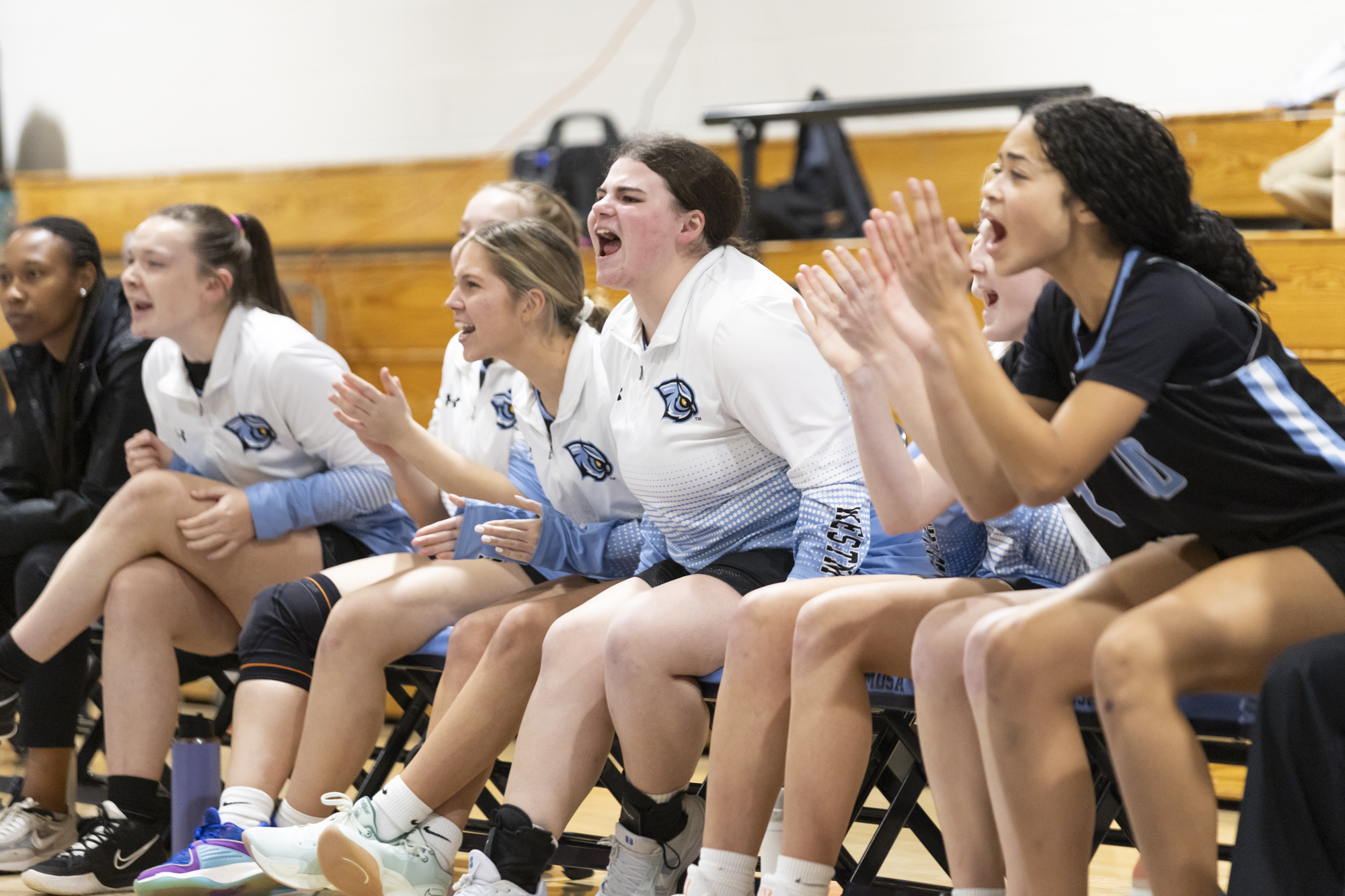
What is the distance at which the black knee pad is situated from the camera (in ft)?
7.09

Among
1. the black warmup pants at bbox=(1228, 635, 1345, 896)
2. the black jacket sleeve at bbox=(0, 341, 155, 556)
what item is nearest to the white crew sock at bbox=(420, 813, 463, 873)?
the black warmup pants at bbox=(1228, 635, 1345, 896)

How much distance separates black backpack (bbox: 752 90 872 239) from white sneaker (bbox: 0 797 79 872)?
2.15 metres

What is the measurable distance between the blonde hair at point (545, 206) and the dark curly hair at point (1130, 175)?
1288mm

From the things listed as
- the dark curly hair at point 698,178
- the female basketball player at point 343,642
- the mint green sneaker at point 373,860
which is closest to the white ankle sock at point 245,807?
the female basketball player at point 343,642

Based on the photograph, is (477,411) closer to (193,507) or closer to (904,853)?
(193,507)

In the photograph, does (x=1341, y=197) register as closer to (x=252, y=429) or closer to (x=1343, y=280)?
(x=1343, y=280)

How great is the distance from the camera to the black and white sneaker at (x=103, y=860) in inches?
86.1

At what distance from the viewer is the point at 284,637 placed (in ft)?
7.12

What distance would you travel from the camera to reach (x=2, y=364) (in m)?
2.88

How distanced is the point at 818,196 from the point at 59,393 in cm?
201

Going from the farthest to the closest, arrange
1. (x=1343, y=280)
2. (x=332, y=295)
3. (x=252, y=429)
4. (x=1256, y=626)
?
(x=332, y=295) < (x=1343, y=280) < (x=252, y=429) < (x=1256, y=626)

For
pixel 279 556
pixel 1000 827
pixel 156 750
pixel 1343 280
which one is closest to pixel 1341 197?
pixel 1343 280

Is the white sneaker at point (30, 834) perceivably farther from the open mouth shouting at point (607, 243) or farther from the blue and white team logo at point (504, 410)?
the open mouth shouting at point (607, 243)

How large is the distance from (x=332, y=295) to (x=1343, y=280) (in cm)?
278
